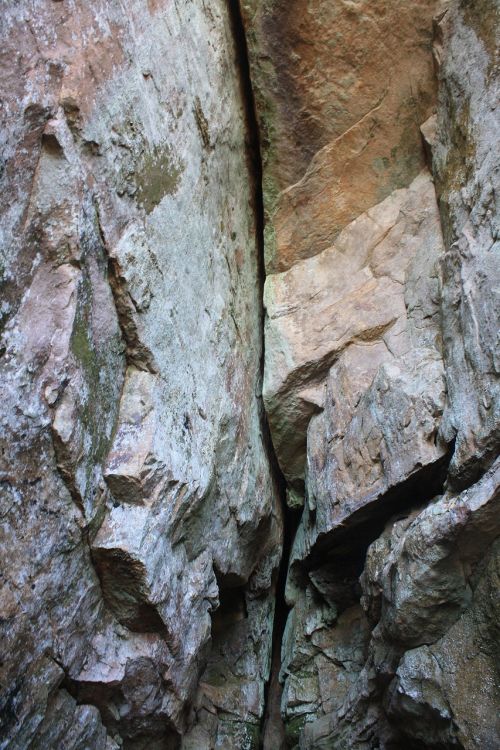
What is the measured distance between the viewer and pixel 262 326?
6164mm

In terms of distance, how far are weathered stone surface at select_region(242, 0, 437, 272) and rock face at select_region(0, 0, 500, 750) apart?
20mm

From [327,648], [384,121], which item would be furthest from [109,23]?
[327,648]

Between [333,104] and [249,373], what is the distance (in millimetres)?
2412

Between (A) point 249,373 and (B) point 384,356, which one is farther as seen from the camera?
(A) point 249,373

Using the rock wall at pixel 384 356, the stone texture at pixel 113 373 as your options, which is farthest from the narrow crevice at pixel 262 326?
the stone texture at pixel 113 373

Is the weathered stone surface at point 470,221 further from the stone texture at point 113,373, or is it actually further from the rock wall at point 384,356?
the stone texture at point 113,373

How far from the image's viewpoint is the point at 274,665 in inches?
259

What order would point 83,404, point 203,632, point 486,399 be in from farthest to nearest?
point 203,632, point 486,399, point 83,404

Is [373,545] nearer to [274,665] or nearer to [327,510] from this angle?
[327,510]

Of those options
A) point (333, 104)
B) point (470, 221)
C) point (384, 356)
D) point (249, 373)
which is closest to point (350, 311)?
point (384, 356)

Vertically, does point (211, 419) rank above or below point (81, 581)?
above

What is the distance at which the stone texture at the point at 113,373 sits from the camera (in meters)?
3.02

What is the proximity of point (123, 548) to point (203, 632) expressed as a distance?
137cm

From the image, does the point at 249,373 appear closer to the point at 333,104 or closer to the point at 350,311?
the point at 350,311
